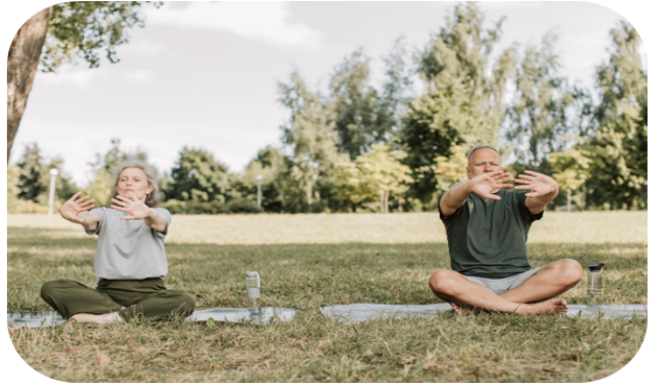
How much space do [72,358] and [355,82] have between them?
1289 inches

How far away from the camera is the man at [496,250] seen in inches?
148

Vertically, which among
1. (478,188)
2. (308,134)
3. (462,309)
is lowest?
(462,309)

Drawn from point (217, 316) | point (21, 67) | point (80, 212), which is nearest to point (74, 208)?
point (80, 212)

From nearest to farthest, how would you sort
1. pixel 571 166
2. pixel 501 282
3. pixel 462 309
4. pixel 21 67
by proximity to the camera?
1. pixel 462 309
2. pixel 501 282
3. pixel 21 67
4. pixel 571 166

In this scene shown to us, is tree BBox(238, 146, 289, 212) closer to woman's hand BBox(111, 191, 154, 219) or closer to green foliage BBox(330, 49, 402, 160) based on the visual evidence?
green foliage BBox(330, 49, 402, 160)

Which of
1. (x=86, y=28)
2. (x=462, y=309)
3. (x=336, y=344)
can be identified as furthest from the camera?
(x=86, y=28)

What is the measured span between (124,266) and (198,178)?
139 feet

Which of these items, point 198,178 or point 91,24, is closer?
point 91,24

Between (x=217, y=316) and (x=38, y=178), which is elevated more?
(x=38, y=178)

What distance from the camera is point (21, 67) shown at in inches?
255

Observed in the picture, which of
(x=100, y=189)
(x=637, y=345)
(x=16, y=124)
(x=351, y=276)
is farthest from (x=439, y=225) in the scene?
(x=100, y=189)

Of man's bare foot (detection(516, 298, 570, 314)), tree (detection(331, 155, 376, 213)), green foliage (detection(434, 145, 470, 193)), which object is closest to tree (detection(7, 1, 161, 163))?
man's bare foot (detection(516, 298, 570, 314))

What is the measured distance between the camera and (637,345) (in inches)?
119

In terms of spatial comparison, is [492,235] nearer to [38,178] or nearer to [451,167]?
[451,167]
